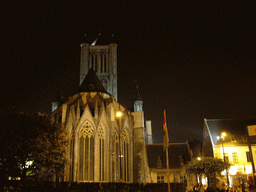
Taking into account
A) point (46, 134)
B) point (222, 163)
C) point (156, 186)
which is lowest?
point (156, 186)

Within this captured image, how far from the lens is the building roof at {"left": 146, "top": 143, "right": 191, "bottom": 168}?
4253cm

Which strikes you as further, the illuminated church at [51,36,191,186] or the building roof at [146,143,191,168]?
the building roof at [146,143,191,168]

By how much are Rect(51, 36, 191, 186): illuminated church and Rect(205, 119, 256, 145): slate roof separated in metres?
6.34

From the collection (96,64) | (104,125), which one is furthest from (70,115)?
(96,64)

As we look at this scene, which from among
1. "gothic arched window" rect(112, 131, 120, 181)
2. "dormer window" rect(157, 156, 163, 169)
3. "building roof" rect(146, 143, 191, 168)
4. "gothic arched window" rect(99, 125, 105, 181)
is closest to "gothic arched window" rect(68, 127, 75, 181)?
"gothic arched window" rect(99, 125, 105, 181)

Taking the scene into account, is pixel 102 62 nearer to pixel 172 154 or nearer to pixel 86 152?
pixel 172 154

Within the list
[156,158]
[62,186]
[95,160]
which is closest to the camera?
[62,186]

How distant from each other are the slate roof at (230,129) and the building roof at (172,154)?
20.5 ft

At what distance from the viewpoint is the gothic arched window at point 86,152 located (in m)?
32.0

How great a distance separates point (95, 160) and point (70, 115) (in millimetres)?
6875

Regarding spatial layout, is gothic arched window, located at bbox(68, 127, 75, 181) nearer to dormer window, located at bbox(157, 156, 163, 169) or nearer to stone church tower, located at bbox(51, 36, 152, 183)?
stone church tower, located at bbox(51, 36, 152, 183)

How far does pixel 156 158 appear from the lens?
43938 mm

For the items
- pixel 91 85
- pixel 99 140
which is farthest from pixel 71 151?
pixel 91 85

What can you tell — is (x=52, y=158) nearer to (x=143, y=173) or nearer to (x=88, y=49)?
(x=143, y=173)
